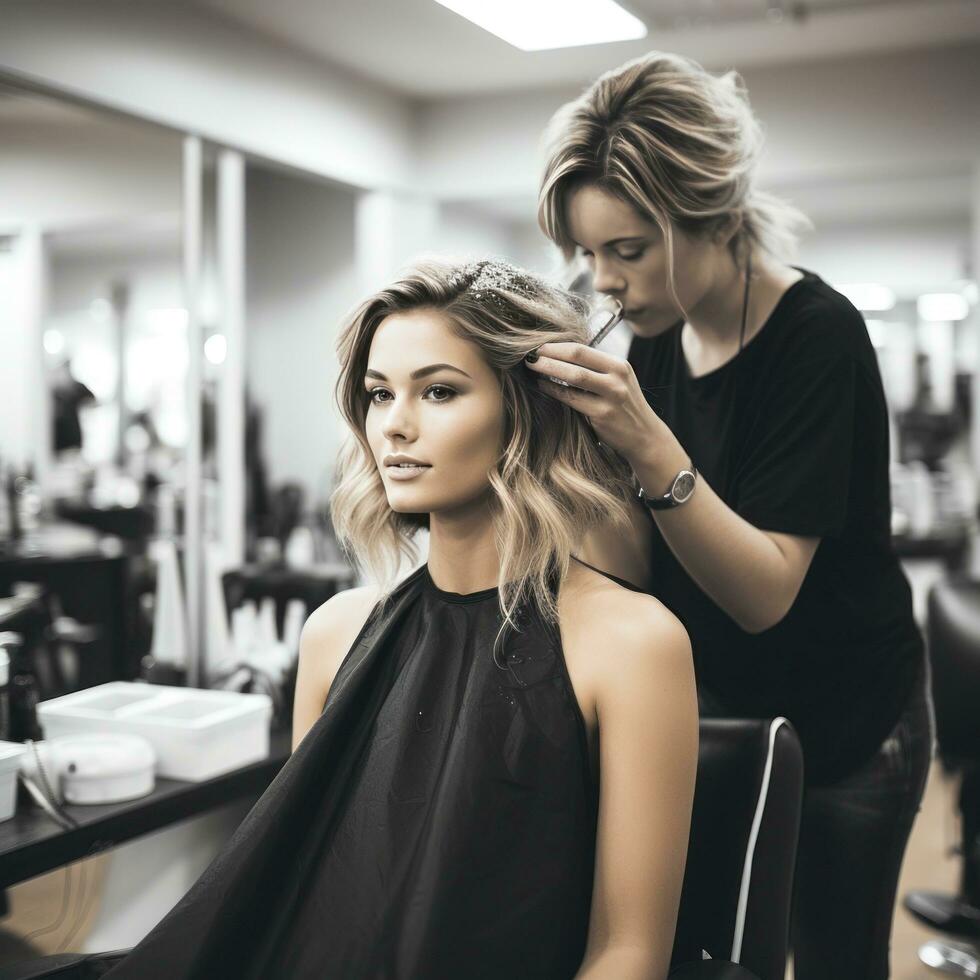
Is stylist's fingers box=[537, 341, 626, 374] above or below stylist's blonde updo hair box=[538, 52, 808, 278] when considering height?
below

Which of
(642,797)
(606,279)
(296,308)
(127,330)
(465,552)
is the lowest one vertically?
(642,797)

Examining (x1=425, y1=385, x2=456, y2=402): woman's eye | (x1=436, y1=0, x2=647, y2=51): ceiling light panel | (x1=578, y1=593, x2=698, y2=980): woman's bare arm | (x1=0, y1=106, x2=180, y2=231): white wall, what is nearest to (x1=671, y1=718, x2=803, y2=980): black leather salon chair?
(x1=578, y1=593, x2=698, y2=980): woman's bare arm

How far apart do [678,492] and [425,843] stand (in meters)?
0.46

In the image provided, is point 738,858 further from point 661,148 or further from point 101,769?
point 101,769

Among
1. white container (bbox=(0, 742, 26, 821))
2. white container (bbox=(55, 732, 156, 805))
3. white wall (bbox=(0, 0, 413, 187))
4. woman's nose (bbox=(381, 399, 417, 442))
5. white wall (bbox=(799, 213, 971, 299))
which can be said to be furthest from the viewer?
white wall (bbox=(799, 213, 971, 299))

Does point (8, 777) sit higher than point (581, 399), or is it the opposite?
point (581, 399)

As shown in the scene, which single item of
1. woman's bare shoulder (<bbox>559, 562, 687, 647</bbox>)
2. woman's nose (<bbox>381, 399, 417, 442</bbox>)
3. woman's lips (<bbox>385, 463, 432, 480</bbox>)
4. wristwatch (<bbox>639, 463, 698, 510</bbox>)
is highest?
woman's nose (<bbox>381, 399, 417, 442</bbox>)

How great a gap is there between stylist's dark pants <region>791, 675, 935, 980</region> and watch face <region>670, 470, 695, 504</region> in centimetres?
51

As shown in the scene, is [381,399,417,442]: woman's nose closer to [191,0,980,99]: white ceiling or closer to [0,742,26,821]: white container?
[0,742,26,821]: white container

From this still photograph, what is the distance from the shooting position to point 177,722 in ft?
7.36

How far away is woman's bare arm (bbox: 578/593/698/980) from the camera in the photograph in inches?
45.2

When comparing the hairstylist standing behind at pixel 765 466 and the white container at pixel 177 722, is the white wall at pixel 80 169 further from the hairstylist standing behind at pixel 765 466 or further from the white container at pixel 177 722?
the hairstylist standing behind at pixel 765 466

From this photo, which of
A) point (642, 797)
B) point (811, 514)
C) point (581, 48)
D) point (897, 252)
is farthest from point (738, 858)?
point (897, 252)

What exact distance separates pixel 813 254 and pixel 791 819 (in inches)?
168
